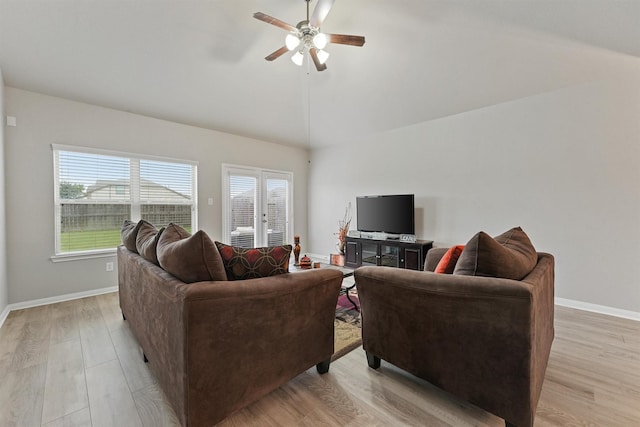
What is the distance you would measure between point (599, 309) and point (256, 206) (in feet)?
17.2

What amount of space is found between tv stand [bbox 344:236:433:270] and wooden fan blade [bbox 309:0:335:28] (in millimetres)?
3190

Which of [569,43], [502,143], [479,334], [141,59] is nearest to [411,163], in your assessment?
[502,143]

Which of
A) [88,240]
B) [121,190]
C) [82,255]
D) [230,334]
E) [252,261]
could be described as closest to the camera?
[230,334]

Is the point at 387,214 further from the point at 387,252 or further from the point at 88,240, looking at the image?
the point at 88,240

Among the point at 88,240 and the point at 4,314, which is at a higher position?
the point at 88,240

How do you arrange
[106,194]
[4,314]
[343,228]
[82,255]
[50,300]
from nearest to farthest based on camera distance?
[4,314] → [50,300] → [82,255] → [106,194] → [343,228]

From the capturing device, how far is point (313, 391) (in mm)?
1672

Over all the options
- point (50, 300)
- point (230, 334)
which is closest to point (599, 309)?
point (230, 334)

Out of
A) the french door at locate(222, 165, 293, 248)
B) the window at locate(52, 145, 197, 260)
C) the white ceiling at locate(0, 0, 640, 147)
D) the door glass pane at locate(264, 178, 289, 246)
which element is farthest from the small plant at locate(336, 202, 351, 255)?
the window at locate(52, 145, 197, 260)

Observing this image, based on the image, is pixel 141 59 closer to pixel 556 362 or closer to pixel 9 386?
pixel 9 386

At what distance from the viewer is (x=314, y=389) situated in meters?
1.69

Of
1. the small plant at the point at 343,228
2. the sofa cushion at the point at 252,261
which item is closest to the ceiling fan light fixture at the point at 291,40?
the sofa cushion at the point at 252,261

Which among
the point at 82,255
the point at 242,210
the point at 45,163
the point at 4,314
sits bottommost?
the point at 4,314

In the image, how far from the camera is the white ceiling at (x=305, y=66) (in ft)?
7.53
